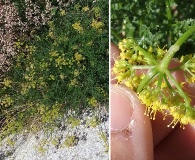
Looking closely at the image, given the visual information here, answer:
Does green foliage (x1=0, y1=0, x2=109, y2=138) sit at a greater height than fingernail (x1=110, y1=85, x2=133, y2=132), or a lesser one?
greater

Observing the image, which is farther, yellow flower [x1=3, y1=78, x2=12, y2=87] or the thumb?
yellow flower [x1=3, y1=78, x2=12, y2=87]

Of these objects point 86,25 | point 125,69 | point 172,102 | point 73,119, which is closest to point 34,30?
point 86,25

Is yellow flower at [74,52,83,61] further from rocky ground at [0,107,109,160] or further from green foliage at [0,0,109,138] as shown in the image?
rocky ground at [0,107,109,160]

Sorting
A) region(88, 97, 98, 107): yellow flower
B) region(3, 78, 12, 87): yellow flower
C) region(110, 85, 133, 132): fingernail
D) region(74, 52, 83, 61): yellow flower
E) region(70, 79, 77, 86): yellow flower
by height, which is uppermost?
region(74, 52, 83, 61): yellow flower

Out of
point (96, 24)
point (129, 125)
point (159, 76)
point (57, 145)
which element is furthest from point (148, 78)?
point (57, 145)

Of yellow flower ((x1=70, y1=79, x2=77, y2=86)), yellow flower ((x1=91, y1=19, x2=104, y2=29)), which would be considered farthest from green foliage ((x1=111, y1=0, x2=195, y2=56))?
yellow flower ((x1=70, y1=79, x2=77, y2=86))

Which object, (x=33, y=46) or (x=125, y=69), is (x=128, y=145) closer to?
(x=125, y=69)

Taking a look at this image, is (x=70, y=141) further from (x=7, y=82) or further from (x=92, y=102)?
(x=7, y=82)
